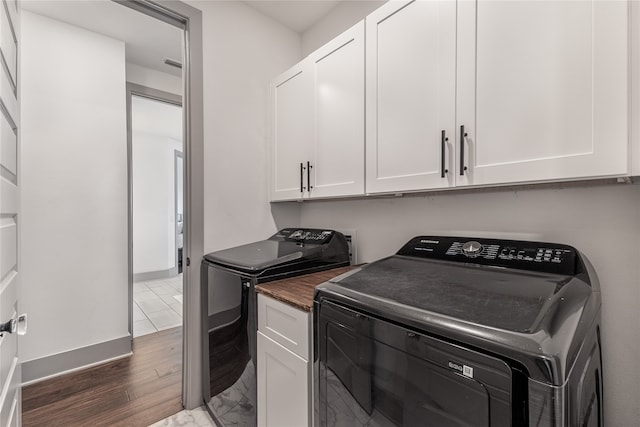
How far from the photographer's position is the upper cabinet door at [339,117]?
55.3 inches

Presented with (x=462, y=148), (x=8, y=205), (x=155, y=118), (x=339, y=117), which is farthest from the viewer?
(x=155, y=118)

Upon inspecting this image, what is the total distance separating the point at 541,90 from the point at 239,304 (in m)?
1.46

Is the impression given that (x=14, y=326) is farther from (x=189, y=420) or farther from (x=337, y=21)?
(x=337, y=21)

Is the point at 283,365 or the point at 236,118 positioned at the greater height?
the point at 236,118

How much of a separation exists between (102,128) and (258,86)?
140 cm

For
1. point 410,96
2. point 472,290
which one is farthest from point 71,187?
point 472,290

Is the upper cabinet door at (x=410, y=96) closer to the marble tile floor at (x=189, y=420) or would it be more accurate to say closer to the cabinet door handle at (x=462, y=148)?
the cabinet door handle at (x=462, y=148)

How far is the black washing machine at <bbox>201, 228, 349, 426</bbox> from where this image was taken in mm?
1325

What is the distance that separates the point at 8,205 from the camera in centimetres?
89

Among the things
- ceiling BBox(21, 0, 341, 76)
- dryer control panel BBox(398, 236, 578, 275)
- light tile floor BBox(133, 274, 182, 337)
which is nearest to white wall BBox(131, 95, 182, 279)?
light tile floor BBox(133, 274, 182, 337)

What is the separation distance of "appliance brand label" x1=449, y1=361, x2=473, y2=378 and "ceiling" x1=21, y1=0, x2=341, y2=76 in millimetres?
2171

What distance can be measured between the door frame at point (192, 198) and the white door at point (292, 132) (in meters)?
0.49

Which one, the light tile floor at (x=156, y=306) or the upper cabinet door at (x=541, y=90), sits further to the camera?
the light tile floor at (x=156, y=306)

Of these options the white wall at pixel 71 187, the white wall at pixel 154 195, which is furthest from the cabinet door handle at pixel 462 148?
the white wall at pixel 154 195
